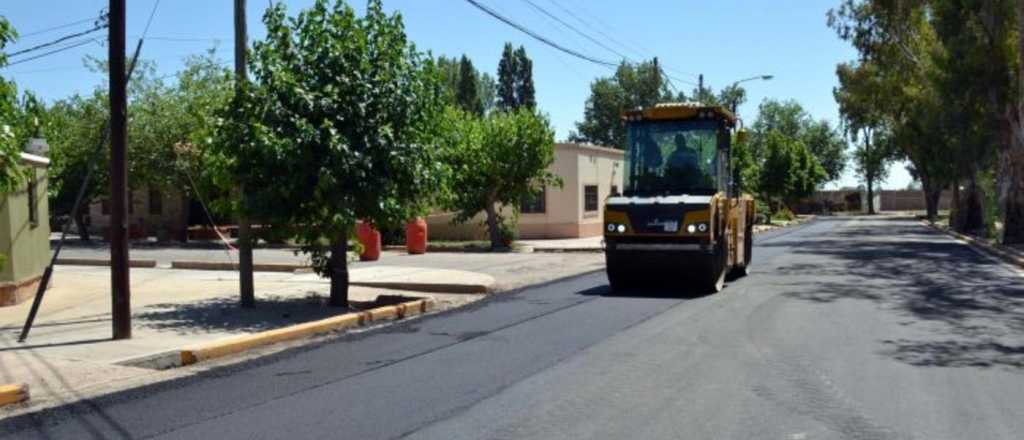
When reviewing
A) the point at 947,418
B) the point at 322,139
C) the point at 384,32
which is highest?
the point at 384,32

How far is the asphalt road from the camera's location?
6484mm

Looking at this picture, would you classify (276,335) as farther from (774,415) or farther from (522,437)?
(774,415)

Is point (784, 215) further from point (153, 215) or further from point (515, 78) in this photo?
point (153, 215)

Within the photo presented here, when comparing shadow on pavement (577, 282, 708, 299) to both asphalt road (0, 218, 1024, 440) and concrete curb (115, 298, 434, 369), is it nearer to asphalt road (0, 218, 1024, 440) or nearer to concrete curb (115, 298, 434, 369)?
asphalt road (0, 218, 1024, 440)

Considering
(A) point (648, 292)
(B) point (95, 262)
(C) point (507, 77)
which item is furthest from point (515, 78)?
(A) point (648, 292)

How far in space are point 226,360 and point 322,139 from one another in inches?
153

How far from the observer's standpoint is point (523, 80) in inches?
3278

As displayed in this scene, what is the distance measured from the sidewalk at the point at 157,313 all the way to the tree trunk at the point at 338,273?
0.28m

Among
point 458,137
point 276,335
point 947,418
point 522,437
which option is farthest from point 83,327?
point 947,418

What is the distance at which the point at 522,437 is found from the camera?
6.20 meters

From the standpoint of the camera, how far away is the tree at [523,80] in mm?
82375

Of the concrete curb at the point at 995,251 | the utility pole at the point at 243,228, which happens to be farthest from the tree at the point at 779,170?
the utility pole at the point at 243,228

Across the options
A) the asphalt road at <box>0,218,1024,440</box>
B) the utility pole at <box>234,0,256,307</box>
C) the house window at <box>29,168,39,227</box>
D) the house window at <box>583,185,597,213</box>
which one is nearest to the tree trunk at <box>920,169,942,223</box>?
the house window at <box>583,185,597,213</box>

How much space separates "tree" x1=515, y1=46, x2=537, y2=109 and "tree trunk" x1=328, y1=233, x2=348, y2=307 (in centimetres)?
6960
